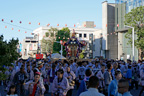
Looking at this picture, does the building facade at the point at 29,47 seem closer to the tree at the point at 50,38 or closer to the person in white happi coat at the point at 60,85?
the tree at the point at 50,38

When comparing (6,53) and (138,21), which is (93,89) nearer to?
(6,53)

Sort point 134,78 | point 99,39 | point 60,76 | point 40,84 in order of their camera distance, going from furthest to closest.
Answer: point 99,39 < point 134,78 < point 60,76 < point 40,84

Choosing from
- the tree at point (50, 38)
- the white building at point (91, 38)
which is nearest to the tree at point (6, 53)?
the white building at point (91, 38)

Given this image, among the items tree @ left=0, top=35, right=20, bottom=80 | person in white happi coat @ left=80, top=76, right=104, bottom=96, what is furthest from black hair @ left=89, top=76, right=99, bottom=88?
tree @ left=0, top=35, right=20, bottom=80

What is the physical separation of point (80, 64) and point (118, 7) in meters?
45.9

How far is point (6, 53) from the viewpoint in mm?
8250

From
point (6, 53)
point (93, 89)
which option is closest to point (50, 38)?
point (6, 53)

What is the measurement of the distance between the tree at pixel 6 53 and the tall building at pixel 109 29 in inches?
2136

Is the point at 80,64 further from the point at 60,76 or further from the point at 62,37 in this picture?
the point at 62,37

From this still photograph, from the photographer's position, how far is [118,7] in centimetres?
5888

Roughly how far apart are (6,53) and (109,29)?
5505cm

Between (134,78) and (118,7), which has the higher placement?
(118,7)

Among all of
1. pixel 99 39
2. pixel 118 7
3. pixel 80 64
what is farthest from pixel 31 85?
pixel 99 39

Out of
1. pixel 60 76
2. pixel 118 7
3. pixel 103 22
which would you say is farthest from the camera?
pixel 103 22
